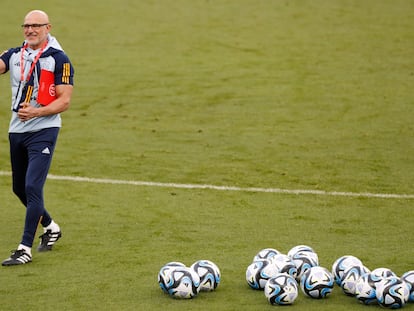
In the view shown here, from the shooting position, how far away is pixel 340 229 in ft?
38.1

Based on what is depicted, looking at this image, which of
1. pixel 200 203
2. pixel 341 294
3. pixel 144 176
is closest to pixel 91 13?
pixel 144 176

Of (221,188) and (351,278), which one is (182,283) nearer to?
(351,278)

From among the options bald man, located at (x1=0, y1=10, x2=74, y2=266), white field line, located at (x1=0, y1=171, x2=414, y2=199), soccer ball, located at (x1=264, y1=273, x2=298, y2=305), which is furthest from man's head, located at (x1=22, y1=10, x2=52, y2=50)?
white field line, located at (x1=0, y1=171, x2=414, y2=199)

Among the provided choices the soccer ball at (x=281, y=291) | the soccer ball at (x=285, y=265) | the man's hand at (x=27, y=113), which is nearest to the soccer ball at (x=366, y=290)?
the soccer ball at (x=281, y=291)

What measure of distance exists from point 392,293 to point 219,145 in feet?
28.1

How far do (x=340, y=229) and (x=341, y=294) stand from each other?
2.89m

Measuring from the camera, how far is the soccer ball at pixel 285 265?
8852 mm

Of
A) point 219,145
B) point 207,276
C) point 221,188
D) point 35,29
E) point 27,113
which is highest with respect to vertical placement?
point 35,29

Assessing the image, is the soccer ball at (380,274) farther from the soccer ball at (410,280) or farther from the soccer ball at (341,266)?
the soccer ball at (341,266)

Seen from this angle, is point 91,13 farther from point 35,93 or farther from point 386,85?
point 35,93

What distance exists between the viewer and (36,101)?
998 cm

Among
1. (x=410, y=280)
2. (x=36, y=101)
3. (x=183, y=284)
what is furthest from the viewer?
(x=36, y=101)

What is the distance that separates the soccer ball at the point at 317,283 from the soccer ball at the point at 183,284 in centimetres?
98

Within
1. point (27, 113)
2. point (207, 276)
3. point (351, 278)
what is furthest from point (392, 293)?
point (27, 113)
